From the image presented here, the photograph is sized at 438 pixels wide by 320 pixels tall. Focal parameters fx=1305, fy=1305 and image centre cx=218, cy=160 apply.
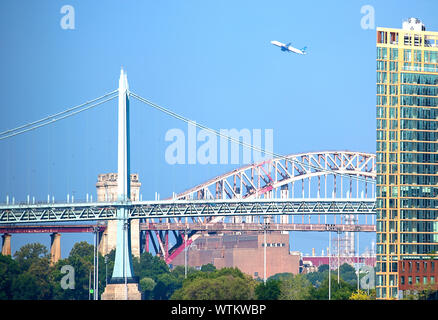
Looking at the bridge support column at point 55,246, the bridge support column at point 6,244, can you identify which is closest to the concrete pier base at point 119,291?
the bridge support column at point 6,244

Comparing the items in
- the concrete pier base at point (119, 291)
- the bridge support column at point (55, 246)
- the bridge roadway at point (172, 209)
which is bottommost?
the concrete pier base at point (119, 291)

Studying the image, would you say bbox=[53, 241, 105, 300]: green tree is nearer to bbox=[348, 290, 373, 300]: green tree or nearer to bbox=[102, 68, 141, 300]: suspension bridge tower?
bbox=[102, 68, 141, 300]: suspension bridge tower

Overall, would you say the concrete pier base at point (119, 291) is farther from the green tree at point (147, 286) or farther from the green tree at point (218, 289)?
the green tree at point (147, 286)

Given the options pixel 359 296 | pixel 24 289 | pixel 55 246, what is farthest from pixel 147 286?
pixel 359 296

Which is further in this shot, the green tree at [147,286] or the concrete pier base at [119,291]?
the green tree at [147,286]

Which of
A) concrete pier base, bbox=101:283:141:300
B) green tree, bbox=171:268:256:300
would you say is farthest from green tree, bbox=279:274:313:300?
concrete pier base, bbox=101:283:141:300

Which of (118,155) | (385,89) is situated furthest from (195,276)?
(385,89)
